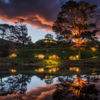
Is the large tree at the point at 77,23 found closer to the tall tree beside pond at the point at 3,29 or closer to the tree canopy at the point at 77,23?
the tree canopy at the point at 77,23

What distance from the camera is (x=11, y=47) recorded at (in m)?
57.8

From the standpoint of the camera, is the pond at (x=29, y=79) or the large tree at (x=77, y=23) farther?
the large tree at (x=77, y=23)

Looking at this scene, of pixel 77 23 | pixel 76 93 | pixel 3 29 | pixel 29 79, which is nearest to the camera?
pixel 76 93

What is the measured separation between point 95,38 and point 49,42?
37.9 metres

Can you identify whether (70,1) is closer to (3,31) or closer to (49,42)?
(49,42)

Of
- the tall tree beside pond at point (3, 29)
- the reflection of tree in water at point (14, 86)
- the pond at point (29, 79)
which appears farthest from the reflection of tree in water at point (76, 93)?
the tall tree beside pond at point (3, 29)

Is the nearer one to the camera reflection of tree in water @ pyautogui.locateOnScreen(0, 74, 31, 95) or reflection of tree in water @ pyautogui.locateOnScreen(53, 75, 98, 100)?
reflection of tree in water @ pyautogui.locateOnScreen(53, 75, 98, 100)

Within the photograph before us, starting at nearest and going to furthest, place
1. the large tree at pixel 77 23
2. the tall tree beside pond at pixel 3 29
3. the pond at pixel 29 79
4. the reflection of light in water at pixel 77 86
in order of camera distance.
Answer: the reflection of light in water at pixel 77 86
the pond at pixel 29 79
the large tree at pixel 77 23
the tall tree beside pond at pixel 3 29

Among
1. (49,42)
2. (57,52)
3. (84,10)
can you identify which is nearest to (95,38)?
(84,10)

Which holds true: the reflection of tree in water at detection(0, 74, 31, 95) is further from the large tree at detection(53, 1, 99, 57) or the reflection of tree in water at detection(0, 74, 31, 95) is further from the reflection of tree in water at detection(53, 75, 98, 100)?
the large tree at detection(53, 1, 99, 57)

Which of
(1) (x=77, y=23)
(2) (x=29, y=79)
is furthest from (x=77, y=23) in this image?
(2) (x=29, y=79)

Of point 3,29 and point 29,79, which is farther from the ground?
point 3,29

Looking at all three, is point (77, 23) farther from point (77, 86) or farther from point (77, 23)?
point (77, 86)

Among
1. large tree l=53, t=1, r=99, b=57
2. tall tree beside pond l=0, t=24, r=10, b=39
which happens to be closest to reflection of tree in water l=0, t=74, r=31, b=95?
large tree l=53, t=1, r=99, b=57
